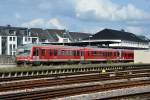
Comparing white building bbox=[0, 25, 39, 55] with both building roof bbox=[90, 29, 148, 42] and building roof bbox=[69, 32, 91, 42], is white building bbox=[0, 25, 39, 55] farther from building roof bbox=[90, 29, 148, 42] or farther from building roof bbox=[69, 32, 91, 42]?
building roof bbox=[69, 32, 91, 42]

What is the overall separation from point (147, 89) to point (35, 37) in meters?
105

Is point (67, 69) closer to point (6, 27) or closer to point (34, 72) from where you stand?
point (34, 72)

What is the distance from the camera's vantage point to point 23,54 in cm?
4728

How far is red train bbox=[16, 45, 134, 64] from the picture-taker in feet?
152

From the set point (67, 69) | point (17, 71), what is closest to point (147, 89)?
point (17, 71)

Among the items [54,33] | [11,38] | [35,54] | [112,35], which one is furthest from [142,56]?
[54,33]

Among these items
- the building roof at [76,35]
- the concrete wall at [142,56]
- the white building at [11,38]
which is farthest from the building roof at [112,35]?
the concrete wall at [142,56]

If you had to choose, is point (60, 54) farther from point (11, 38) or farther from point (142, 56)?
point (11, 38)

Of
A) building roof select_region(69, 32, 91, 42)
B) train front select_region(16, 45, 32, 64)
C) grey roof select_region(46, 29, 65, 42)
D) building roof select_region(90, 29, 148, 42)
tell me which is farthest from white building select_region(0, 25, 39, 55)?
train front select_region(16, 45, 32, 64)

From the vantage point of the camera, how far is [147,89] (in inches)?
814

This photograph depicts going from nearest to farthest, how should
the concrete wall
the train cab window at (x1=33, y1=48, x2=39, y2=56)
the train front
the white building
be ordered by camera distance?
the train cab window at (x1=33, y1=48, x2=39, y2=56) < the train front < the concrete wall < the white building

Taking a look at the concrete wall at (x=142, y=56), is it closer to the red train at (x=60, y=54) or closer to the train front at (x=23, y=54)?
the red train at (x=60, y=54)

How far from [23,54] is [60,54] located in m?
5.15

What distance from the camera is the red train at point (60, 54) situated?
4644cm
